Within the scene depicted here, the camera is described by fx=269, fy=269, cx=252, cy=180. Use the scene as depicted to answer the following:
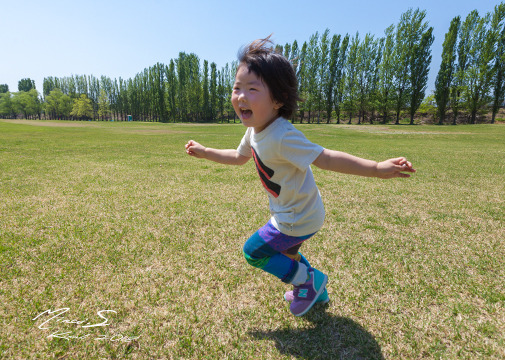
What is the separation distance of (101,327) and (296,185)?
1.85 meters

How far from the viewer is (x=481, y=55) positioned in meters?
38.6

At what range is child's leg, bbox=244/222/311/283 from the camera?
205 centimetres

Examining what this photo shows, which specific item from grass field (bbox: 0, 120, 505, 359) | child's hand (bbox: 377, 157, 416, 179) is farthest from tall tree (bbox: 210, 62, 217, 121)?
child's hand (bbox: 377, 157, 416, 179)

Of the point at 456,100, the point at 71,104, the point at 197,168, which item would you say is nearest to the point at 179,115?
the point at 71,104

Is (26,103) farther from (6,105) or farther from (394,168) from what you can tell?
(394,168)

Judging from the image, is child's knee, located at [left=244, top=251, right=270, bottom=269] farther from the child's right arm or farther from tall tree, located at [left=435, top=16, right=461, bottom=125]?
tall tree, located at [left=435, top=16, right=461, bottom=125]

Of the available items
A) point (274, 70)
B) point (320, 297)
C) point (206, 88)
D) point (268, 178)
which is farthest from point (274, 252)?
point (206, 88)

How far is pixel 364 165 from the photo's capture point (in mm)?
1725

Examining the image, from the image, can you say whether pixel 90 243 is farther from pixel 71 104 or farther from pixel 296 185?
pixel 71 104

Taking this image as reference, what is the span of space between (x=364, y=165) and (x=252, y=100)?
0.86 metres

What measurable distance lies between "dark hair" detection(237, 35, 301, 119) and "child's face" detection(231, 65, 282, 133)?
0.04 m

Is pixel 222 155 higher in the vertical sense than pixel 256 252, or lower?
higher

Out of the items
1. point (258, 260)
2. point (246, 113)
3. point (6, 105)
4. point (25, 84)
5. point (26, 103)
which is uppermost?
point (25, 84)

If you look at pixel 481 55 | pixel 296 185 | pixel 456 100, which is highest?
pixel 481 55
